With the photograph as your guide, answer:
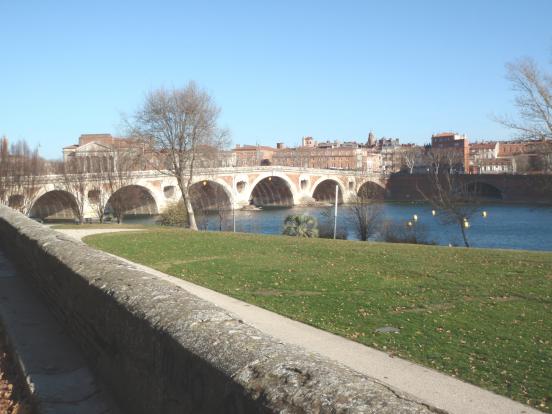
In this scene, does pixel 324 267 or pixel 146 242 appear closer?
pixel 324 267

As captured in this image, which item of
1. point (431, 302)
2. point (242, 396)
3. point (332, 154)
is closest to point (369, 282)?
point (431, 302)

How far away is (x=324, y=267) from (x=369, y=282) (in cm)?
218

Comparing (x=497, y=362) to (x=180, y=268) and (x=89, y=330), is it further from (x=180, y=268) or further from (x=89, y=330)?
(x=180, y=268)

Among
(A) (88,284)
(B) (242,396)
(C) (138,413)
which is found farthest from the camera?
(A) (88,284)

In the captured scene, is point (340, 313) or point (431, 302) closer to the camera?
point (340, 313)

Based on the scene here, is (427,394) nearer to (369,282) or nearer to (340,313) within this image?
(340,313)

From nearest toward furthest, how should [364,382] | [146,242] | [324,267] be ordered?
[364,382]
[324,267]
[146,242]

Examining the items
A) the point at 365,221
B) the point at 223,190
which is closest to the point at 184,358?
the point at 365,221

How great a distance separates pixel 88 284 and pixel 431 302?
6041 mm

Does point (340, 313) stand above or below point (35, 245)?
below

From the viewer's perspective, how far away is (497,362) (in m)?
6.55

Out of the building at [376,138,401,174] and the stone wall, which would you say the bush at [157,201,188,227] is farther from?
the building at [376,138,401,174]

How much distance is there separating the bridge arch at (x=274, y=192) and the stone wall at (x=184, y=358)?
69.8 m

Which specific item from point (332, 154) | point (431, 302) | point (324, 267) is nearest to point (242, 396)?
point (431, 302)
